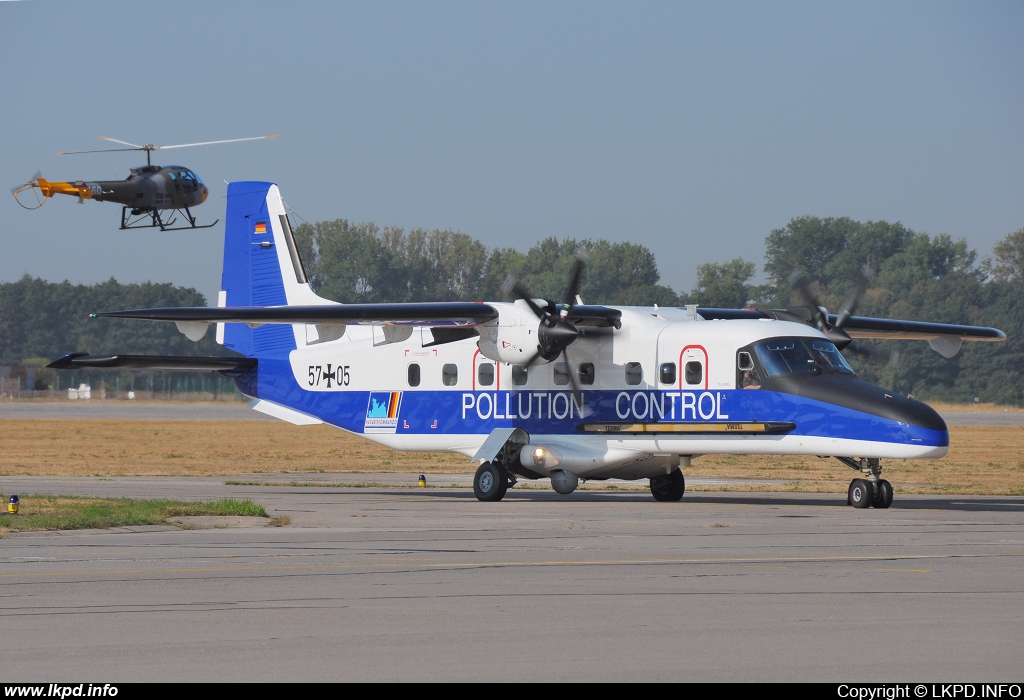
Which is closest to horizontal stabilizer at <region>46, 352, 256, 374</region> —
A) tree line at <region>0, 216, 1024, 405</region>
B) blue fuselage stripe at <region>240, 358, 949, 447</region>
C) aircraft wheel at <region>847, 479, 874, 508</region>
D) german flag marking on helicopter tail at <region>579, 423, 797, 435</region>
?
blue fuselage stripe at <region>240, 358, 949, 447</region>

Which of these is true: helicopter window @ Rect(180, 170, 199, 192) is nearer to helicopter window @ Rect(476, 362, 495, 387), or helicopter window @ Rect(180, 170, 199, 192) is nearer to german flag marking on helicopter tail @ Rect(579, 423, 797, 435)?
helicopter window @ Rect(476, 362, 495, 387)

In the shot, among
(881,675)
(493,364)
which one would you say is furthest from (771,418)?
(881,675)

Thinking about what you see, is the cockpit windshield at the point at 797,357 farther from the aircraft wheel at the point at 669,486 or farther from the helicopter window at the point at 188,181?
the helicopter window at the point at 188,181

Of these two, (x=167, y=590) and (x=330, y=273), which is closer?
(x=167, y=590)

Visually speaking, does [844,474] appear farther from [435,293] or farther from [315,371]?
[435,293]

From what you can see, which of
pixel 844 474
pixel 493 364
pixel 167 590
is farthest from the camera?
pixel 844 474

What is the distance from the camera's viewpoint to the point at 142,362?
26141 mm

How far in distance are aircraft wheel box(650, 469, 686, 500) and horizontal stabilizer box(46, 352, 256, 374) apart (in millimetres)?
10312

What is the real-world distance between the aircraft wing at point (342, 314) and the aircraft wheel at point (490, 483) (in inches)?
117

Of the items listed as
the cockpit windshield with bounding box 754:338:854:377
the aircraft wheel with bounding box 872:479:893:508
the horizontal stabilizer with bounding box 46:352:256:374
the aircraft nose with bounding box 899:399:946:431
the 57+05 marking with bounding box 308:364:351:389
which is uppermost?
the cockpit windshield with bounding box 754:338:854:377

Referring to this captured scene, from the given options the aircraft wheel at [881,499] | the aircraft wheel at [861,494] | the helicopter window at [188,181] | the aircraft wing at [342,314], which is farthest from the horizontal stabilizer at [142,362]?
the aircraft wheel at [881,499]

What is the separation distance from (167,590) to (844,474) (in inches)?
A: 1092

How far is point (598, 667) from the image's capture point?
7.70 meters

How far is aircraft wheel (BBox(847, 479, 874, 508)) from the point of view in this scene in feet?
68.7
